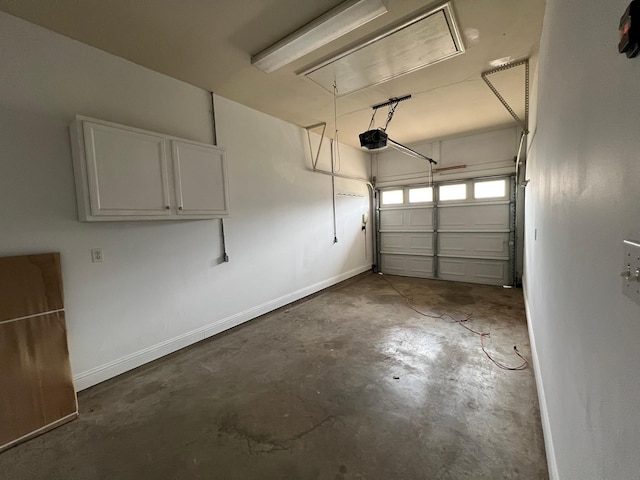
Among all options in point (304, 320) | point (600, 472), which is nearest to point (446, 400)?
point (600, 472)

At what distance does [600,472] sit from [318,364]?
83.5 inches

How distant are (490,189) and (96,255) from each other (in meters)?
6.21

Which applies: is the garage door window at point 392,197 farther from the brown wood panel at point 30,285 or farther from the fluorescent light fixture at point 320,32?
the brown wood panel at point 30,285

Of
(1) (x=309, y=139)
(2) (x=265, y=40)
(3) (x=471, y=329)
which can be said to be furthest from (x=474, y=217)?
(2) (x=265, y=40)

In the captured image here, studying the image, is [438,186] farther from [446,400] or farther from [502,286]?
[446,400]

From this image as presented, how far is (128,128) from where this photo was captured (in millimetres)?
2301

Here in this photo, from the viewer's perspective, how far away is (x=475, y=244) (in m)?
5.44

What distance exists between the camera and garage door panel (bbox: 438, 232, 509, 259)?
5.16m

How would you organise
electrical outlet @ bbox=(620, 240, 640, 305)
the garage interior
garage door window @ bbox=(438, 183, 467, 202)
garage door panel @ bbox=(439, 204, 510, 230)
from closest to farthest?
electrical outlet @ bbox=(620, 240, 640, 305) < the garage interior < garage door panel @ bbox=(439, 204, 510, 230) < garage door window @ bbox=(438, 183, 467, 202)

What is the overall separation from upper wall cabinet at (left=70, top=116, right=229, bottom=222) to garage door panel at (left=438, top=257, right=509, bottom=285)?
4841mm

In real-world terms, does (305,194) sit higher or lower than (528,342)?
higher

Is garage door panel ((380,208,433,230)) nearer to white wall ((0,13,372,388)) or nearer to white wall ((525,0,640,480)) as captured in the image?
white wall ((0,13,372,388))

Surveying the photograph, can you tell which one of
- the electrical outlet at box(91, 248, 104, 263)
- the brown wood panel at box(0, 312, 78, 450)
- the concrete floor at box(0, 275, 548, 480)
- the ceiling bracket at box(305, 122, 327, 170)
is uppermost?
the ceiling bracket at box(305, 122, 327, 170)

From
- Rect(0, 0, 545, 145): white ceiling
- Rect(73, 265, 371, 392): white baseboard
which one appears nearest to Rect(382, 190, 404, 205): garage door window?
Rect(0, 0, 545, 145): white ceiling
